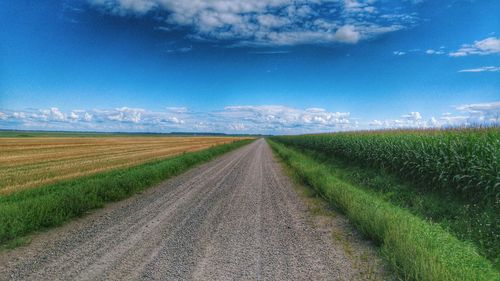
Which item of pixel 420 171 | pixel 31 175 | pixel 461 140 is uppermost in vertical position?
pixel 461 140

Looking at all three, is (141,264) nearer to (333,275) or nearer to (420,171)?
(333,275)

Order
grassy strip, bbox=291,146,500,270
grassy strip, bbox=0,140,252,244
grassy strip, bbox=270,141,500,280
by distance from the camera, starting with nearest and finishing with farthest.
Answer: grassy strip, bbox=270,141,500,280, grassy strip, bbox=291,146,500,270, grassy strip, bbox=0,140,252,244

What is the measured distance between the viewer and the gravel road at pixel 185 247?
4.79m

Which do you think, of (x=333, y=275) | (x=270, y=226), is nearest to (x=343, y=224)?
(x=270, y=226)

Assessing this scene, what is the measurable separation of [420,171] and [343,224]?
612 cm

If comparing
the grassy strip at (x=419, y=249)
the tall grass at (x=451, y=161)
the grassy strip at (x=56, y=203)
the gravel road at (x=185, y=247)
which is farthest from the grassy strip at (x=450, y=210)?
the grassy strip at (x=56, y=203)

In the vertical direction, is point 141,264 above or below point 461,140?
below

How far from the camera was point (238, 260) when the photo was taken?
530cm

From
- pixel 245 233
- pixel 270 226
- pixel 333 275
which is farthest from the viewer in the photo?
pixel 270 226

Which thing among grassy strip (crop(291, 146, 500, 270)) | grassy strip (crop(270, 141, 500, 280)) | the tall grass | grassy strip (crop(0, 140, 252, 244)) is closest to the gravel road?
grassy strip (crop(0, 140, 252, 244))

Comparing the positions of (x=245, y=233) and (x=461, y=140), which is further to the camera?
(x=461, y=140)

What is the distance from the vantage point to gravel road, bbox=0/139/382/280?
15.7 ft

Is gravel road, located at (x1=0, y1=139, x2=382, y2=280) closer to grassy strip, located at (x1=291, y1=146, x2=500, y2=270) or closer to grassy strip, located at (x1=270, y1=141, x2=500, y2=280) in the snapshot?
grassy strip, located at (x1=270, y1=141, x2=500, y2=280)

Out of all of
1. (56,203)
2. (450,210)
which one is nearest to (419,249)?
(450,210)
